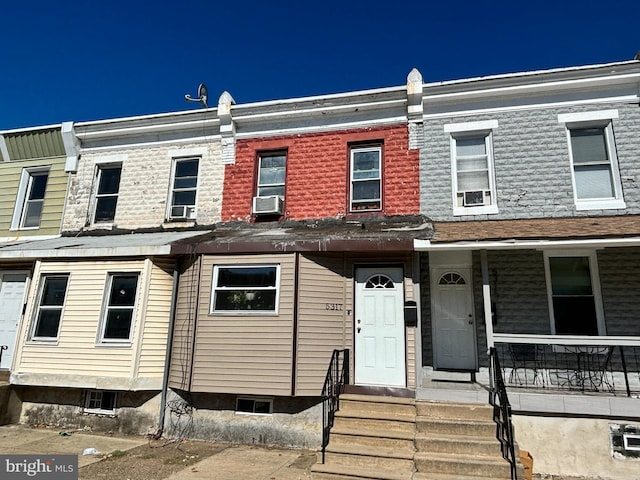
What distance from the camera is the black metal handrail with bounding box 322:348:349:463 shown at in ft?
22.4

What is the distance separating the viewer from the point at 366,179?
31.9 feet

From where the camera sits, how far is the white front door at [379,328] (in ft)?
26.0

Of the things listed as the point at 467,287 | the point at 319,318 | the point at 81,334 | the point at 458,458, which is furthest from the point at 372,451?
the point at 81,334

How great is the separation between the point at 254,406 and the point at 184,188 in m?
5.68

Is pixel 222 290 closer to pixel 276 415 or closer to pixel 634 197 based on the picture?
pixel 276 415

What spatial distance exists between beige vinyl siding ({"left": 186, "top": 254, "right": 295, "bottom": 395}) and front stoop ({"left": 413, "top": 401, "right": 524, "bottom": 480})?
259 centimetres

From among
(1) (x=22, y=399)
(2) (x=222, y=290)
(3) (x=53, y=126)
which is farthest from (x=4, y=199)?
(2) (x=222, y=290)

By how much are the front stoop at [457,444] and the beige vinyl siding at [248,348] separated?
259 cm

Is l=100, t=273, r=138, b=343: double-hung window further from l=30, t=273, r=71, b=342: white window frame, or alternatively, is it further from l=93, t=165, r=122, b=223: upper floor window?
l=93, t=165, r=122, b=223: upper floor window

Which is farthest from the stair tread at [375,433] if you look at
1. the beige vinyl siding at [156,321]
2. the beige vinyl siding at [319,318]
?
the beige vinyl siding at [156,321]

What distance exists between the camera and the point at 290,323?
7949 millimetres

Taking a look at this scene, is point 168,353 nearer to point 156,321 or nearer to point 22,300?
point 156,321

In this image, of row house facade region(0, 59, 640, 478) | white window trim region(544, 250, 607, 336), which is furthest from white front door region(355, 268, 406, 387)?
white window trim region(544, 250, 607, 336)

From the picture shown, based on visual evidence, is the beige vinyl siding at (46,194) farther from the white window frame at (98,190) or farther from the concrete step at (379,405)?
the concrete step at (379,405)
